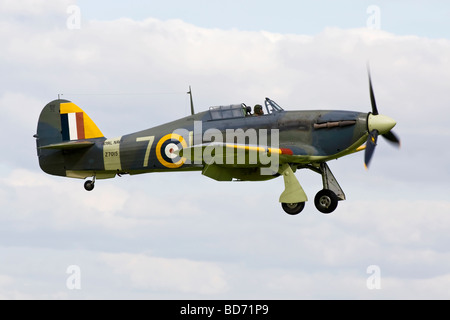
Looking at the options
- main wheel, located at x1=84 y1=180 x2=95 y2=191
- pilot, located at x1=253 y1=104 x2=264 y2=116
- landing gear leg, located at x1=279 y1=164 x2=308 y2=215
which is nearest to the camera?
landing gear leg, located at x1=279 y1=164 x2=308 y2=215

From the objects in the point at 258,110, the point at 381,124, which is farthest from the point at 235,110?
the point at 381,124

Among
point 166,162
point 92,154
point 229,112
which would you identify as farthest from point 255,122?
point 92,154

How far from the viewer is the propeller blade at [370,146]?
2089 centimetres

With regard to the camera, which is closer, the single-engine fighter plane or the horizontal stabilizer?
the single-engine fighter plane

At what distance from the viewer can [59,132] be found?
79.5ft

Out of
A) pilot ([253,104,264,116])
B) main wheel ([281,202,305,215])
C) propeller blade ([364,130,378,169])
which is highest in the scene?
pilot ([253,104,264,116])

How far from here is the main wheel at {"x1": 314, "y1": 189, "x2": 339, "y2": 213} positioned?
21812 mm

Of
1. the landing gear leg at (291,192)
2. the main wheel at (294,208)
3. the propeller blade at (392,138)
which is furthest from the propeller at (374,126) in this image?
the main wheel at (294,208)

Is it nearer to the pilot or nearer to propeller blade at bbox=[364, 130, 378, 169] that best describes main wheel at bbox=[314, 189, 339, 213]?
propeller blade at bbox=[364, 130, 378, 169]

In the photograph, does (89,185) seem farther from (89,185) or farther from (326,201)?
(326,201)

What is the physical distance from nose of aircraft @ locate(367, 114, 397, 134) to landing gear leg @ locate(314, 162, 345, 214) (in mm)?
1600

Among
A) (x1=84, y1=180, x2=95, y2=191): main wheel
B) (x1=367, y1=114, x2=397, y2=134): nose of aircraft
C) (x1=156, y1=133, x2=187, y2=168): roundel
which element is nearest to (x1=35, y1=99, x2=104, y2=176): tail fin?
(x1=84, y1=180, x2=95, y2=191): main wheel

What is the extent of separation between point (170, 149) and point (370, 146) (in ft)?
15.9

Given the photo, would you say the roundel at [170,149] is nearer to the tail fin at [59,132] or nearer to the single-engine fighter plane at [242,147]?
the single-engine fighter plane at [242,147]
